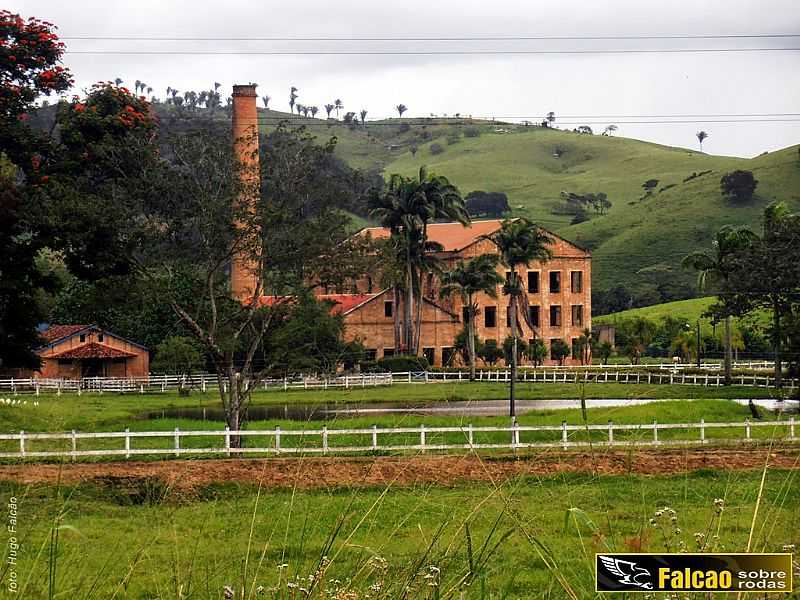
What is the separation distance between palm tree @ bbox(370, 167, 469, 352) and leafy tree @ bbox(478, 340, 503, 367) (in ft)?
22.4

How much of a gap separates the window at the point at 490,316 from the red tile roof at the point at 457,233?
5.36m

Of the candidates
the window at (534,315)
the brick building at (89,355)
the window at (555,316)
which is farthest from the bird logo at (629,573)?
the window at (555,316)

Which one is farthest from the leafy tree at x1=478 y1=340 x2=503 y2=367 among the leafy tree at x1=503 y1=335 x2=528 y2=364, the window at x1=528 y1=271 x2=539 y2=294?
the window at x1=528 y1=271 x2=539 y2=294

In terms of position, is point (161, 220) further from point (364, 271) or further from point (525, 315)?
point (525, 315)

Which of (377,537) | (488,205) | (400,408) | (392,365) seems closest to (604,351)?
(392,365)

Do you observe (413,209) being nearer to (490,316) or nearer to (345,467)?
(490,316)

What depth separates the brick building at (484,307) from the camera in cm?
7681

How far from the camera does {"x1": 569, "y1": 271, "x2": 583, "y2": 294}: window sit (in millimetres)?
87062

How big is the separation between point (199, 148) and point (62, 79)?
13.5 ft

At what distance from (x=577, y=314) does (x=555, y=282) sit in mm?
3256

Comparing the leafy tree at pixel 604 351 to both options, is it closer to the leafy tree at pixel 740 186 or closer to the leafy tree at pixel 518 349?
the leafy tree at pixel 518 349

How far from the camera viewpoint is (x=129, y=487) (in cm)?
1950

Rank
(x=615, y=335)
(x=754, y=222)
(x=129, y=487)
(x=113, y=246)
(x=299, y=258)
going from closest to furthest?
(x=129, y=487) < (x=113, y=246) < (x=299, y=258) < (x=615, y=335) < (x=754, y=222)

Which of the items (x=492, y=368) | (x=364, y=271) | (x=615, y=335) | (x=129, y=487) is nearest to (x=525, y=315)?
(x=492, y=368)
